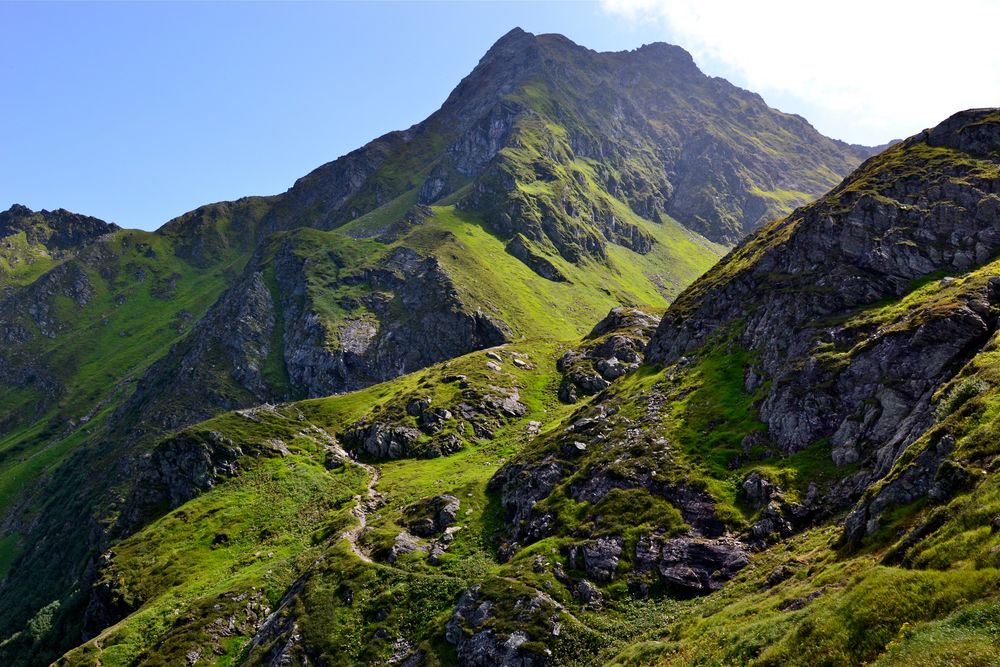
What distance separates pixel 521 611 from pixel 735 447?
29.7m

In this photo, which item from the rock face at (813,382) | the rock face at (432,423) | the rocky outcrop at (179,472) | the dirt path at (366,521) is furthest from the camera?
the rock face at (432,423)

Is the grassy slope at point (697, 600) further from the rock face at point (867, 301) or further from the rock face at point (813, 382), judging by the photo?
the rock face at point (867, 301)

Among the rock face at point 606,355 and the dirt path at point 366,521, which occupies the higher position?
the rock face at point 606,355

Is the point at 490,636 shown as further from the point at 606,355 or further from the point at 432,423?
the point at 606,355

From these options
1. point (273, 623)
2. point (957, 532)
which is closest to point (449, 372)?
point (273, 623)

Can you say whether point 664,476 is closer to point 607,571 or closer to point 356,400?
point 607,571

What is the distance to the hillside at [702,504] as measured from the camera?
3428cm

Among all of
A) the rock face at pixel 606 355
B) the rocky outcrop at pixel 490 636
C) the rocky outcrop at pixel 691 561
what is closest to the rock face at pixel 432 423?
the rock face at pixel 606 355

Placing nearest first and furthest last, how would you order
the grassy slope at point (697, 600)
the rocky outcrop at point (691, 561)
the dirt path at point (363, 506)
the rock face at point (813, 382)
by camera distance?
the grassy slope at point (697, 600), the rocky outcrop at point (691, 561), the rock face at point (813, 382), the dirt path at point (363, 506)

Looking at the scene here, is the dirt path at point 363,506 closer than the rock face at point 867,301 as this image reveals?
No

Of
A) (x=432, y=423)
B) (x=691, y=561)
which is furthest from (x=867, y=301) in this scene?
(x=432, y=423)

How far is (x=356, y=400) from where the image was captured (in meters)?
147

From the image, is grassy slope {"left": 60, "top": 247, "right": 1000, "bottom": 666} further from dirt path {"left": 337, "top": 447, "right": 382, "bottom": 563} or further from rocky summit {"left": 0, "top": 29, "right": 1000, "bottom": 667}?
dirt path {"left": 337, "top": 447, "right": 382, "bottom": 563}

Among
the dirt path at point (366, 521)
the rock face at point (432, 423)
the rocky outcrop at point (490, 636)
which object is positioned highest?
the rock face at point (432, 423)
